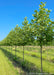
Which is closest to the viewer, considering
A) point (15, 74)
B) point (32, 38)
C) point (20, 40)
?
point (15, 74)

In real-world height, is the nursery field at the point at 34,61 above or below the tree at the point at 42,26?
below

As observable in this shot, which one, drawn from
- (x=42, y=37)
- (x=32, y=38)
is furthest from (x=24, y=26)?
(x=42, y=37)

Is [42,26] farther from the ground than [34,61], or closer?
farther from the ground

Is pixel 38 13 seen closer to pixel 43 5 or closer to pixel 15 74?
pixel 43 5

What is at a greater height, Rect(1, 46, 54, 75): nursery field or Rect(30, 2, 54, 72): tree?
Rect(30, 2, 54, 72): tree

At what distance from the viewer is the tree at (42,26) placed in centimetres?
1011

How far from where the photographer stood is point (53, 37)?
10195 mm

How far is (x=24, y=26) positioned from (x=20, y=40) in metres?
2.04

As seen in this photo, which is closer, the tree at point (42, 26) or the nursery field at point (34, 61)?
the tree at point (42, 26)

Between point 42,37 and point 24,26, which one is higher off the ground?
point 24,26

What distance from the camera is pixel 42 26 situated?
1012cm

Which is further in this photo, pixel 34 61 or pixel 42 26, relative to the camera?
pixel 34 61

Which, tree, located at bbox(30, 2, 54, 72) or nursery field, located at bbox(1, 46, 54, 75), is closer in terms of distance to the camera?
tree, located at bbox(30, 2, 54, 72)

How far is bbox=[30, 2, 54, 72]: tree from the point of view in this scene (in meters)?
10.1
